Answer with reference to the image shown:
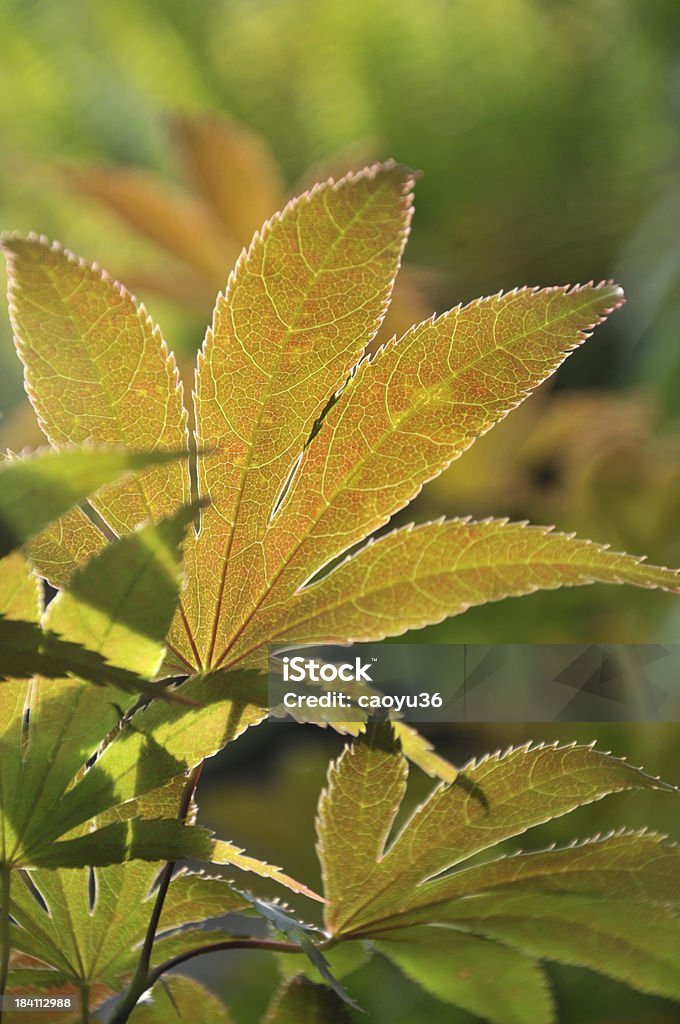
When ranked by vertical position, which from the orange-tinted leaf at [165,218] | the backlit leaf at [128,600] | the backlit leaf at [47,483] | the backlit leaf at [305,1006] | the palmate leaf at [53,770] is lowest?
the backlit leaf at [305,1006]

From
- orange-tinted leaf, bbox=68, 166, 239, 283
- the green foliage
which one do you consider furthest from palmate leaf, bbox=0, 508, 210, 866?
orange-tinted leaf, bbox=68, 166, 239, 283

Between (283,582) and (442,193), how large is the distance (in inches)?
52.2

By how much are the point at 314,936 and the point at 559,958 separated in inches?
2.5

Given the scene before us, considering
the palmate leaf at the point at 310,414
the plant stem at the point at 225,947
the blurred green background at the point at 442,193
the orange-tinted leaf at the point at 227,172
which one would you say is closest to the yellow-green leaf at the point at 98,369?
the palmate leaf at the point at 310,414

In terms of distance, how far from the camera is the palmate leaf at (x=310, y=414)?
0.19 metres

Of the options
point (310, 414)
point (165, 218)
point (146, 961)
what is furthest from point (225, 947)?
point (165, 218)

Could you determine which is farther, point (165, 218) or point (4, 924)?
point (165, 218)

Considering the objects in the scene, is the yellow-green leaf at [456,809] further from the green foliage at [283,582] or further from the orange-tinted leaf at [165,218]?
the orange-tinted leaf at [165,218]

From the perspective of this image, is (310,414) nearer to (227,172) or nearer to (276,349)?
(276,349)

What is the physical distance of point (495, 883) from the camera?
23 cm

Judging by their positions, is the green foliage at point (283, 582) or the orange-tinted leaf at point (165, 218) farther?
the orange-tinted leaf at point (165, 218)

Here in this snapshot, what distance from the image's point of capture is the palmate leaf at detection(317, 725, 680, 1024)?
22 centimetres

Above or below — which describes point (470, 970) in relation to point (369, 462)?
below

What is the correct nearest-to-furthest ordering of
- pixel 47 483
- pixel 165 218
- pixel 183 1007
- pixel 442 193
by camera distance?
pixel 47 483 < pixel 183 1007 < pixel 165 218 < pixel 442 193
